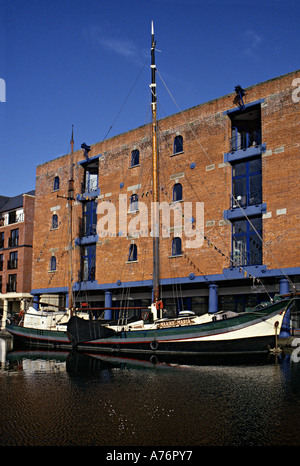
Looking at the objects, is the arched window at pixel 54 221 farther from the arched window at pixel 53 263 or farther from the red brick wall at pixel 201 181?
the arched window at pixel 53 263

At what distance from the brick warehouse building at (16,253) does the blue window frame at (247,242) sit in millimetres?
27951

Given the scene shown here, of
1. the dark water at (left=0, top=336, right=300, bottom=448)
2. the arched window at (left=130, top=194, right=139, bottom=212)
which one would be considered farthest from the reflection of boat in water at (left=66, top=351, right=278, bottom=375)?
the arched window at (left=130, top=194, right=139, bottom=212)

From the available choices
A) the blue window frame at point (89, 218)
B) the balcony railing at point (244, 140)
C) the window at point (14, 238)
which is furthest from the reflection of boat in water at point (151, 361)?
the window at point (14, 238)

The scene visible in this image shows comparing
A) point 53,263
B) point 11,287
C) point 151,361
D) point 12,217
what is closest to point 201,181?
point 151,361

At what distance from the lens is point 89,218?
38.3m

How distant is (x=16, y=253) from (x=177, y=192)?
85.2 ft

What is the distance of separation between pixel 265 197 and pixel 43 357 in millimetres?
15820

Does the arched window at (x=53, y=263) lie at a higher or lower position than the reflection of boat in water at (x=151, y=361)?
higher

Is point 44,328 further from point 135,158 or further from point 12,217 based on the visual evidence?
point 12,217

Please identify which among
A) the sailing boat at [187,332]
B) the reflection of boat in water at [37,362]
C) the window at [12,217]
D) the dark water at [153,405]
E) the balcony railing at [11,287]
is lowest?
the reflection of boat in water at [37,362]

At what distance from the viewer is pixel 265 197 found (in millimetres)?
26844

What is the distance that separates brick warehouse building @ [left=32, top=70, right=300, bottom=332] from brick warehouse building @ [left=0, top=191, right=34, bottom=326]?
1035 cm

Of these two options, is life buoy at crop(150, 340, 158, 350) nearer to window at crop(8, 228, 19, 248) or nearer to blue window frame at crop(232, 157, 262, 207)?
blue window frame at crop(232, 157, 262, 207)

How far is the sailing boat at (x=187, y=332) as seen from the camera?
21391mm
